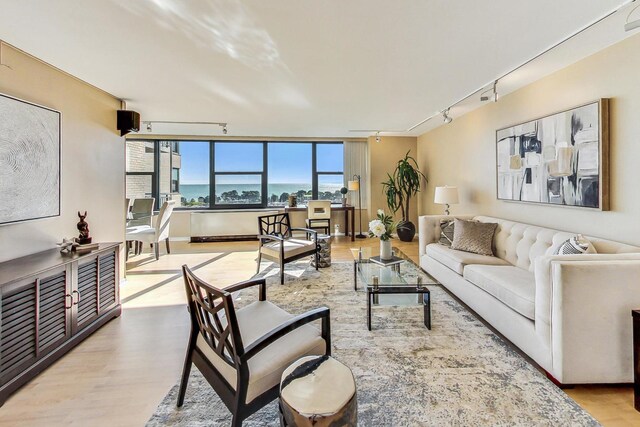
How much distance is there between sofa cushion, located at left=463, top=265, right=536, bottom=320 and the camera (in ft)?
6.69

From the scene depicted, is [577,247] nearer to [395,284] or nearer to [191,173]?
[395,284]

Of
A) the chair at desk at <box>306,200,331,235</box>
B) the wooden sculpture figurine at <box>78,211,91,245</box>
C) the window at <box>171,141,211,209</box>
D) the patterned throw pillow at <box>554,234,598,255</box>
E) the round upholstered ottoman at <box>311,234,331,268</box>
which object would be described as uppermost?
the window at <box>171,141,211,209</box>

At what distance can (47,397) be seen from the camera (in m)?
1.73

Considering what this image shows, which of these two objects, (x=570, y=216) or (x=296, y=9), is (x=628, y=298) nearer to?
(x=570, y=216)

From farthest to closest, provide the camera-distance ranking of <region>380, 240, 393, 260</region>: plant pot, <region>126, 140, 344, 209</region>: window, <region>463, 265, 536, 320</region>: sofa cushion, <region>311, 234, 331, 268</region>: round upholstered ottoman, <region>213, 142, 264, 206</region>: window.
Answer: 1. <region>213, 142, 264, 206</region>: window
2. <region>126, 140, 344, 209</region>: window
3. <region>311, 234, 331, 268</region>: round upholstered ottoman
4. <region>380, 240, 393, 260</region>: plant pot
5. <region>463, 265, 536, 320</region>: sofa cushion

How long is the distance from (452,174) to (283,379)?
500 centimetres

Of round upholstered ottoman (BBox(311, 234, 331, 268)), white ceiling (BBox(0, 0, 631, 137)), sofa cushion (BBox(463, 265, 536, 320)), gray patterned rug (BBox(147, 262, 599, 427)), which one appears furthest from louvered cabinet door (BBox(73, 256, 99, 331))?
sofa cushion (BBox(463, 265, 536, 320))

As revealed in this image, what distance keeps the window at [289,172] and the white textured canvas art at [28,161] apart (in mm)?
4762

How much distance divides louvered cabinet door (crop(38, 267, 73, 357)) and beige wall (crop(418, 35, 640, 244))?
445cm

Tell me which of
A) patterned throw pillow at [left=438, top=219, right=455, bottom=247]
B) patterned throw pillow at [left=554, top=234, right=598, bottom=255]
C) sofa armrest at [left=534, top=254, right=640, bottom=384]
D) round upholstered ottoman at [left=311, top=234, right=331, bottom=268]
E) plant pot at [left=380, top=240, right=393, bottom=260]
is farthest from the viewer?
round upholstered ottoman at [left=311, top=234, right=331, bottom=268]

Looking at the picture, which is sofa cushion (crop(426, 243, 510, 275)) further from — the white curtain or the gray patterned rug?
the white curtain

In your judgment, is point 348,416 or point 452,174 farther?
point 452,174

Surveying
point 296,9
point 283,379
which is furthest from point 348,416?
point 296,9

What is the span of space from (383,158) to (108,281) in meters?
5.77
